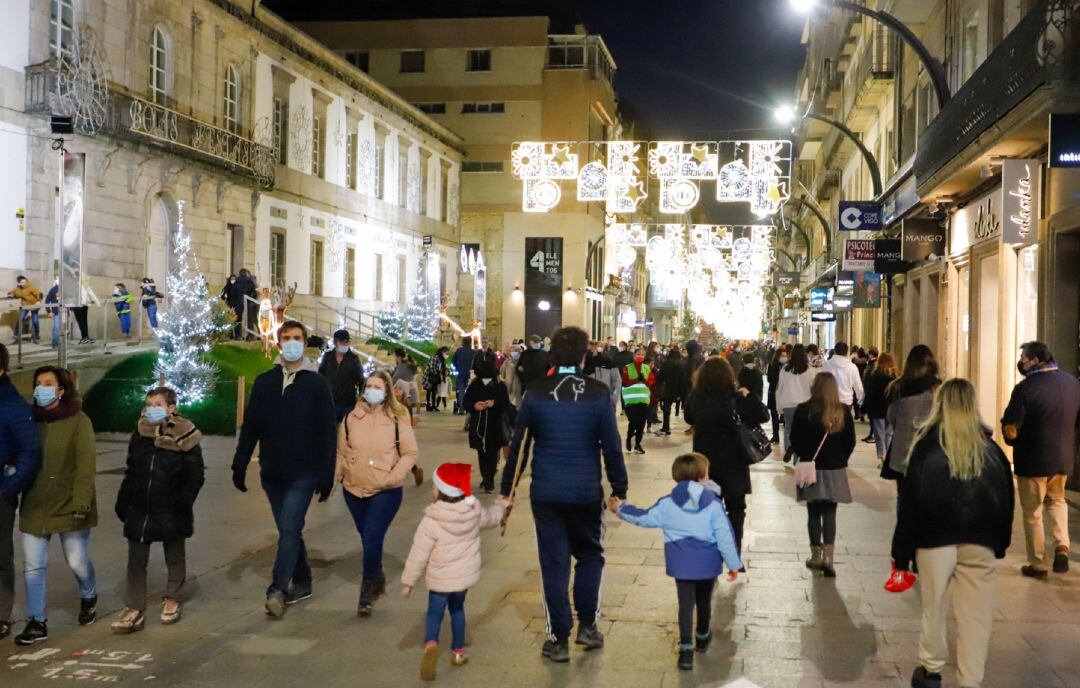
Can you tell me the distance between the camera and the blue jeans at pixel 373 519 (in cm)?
787

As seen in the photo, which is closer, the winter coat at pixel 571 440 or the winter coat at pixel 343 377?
the winter coat at pixel 571 440

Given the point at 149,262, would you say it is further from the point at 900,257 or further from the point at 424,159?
the point at 424,159

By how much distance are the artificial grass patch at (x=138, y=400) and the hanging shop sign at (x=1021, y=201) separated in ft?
42.6

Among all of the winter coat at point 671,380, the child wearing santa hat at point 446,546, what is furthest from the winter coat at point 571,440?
the winter coat at point 671,380

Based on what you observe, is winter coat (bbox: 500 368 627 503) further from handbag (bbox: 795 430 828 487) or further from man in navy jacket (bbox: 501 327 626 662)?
handbag (bbox: 795 430 828 487)

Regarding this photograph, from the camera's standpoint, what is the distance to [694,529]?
260 inches

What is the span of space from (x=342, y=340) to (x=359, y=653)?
7504mm

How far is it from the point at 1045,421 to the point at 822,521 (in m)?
1.85

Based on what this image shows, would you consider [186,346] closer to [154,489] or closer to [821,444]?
[154,489]

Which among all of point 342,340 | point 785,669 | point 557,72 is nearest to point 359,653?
point 785,669

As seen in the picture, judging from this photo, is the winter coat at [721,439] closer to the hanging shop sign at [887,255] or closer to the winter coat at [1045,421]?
the winter coat at [1045,421]

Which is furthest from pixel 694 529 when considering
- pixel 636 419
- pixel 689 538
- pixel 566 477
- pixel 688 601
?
pixel 636 419

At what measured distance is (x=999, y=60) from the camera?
13.0 m

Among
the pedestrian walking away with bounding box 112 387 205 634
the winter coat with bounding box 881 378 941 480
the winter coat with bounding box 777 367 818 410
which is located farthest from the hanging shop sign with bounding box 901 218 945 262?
the pedestrian walking away with bounding box 112 387 205 634
